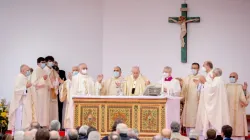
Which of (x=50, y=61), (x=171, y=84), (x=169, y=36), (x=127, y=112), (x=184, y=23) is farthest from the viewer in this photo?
(x=169, y=36)

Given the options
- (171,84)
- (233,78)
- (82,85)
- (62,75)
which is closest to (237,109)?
(233,78)

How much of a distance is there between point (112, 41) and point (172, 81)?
12.1 ft

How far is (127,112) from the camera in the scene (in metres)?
13.7

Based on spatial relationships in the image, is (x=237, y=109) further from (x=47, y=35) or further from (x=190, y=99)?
(x=47, y=35)

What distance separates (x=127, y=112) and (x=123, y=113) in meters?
0.10

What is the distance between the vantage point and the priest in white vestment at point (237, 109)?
1561 cm

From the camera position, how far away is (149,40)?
18.1 meters

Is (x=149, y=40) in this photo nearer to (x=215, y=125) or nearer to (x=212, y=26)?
(x=212, y=26)

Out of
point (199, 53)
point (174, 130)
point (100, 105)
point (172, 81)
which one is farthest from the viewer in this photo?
point (199, 53)

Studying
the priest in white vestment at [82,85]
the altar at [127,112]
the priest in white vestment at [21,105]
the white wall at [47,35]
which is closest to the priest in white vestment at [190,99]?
the altar at [127,112]

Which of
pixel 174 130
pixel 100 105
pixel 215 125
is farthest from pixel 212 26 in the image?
pixel 174 130

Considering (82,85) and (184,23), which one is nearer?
(82,85)

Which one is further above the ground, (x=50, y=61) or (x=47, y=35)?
(x=47, y=35)

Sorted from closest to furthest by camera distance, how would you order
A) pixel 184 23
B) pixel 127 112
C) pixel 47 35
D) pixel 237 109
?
1. pixel 127 112
2. pixel 237 109
3. pixel 184 23
4. pixel 47 35
